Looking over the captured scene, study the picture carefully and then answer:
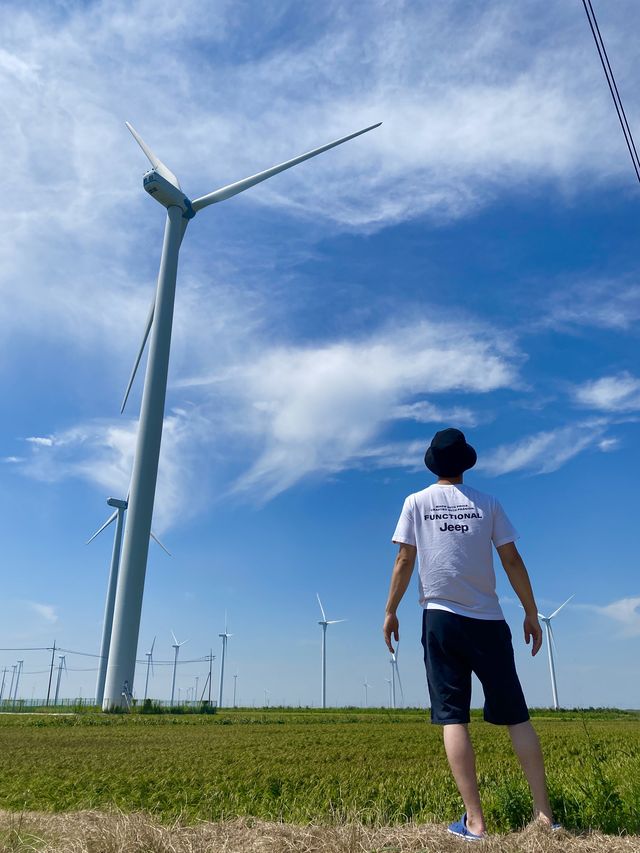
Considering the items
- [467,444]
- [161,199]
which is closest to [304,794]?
[467,444]

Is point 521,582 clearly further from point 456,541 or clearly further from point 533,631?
point 456,541

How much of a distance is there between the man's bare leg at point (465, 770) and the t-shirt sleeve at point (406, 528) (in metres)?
1.21

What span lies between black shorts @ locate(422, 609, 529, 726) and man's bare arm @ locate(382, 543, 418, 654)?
12.8 inches

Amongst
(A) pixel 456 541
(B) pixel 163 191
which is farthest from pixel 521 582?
(B) pixel 163 191

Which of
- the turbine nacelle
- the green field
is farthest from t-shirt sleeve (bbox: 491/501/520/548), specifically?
the turbine nacelle

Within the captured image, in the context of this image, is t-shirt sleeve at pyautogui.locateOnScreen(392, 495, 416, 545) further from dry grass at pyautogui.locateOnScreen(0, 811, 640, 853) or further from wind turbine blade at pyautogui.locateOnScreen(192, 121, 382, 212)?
wind turbine blade at pyautogui.locateOnScreen(192, 121, 382, 212)

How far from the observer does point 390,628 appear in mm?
4781

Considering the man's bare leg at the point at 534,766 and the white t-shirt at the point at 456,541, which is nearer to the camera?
the man's bare leg at the point at 534,766

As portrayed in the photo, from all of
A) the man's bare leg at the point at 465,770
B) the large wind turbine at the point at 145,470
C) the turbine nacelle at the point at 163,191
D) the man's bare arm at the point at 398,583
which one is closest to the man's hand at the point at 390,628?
the man's bare arm at the point at 398,583

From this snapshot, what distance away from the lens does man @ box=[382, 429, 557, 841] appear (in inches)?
167

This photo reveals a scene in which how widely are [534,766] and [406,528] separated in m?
1.66

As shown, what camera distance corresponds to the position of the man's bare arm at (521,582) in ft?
15.2

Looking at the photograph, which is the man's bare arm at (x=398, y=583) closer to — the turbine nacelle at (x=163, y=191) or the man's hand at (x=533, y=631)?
the man's hand at (x=533, y=631)

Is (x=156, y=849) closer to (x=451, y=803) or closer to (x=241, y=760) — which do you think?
(x=451, y=803)
